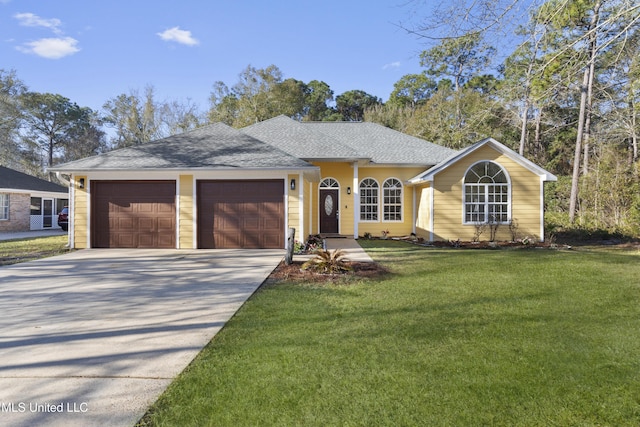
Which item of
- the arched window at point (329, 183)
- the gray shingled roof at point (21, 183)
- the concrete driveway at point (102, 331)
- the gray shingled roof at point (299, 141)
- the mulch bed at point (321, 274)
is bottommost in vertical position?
the concrete driveway at point (102, 331)

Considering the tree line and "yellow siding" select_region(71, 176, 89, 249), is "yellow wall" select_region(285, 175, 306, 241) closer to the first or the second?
the tree line

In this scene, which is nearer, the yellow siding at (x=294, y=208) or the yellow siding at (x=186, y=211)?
the yellow siding at (x=294, y=208)

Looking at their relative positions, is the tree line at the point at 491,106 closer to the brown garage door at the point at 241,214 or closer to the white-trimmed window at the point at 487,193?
the white-trimmed window at the point at 487,193

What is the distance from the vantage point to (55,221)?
2266cm

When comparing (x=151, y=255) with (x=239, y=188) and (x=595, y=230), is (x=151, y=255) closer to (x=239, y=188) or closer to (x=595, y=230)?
(x=239, y=188)

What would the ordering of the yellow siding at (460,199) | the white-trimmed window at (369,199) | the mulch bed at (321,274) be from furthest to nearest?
the white-trimmed window at (369,199) < the yellow siding at (460,199) < the mulch bed at (321,274)

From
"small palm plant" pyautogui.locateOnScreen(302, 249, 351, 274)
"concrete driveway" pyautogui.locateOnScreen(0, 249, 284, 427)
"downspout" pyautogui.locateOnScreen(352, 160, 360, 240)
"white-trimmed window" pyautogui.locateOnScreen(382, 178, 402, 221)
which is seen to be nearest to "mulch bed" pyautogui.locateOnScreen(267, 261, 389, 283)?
"small palm plant" pyautogui.locateOnScreen(302, 249, 351, 274)

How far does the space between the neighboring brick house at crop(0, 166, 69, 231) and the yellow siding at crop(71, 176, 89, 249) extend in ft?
34.9

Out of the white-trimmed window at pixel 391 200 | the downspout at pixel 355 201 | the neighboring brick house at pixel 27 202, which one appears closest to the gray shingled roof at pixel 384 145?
the white-trimmed window at pixel 391 200

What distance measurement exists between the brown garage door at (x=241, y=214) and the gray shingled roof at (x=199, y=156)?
0.70m

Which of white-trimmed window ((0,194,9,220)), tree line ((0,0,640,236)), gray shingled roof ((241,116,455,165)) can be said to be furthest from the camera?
white-trimmed window ((0,194,9,220))

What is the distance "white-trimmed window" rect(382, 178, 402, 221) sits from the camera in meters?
15.4

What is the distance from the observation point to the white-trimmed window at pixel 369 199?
15.4 m

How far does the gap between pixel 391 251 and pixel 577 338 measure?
699 centimetres
